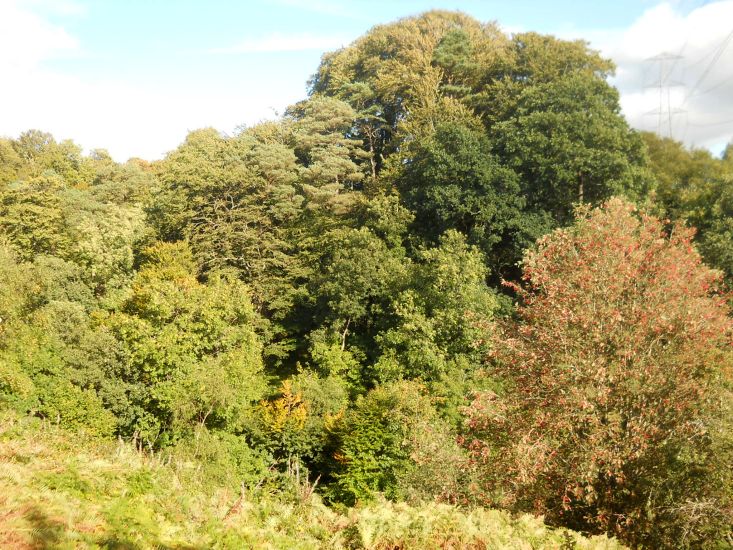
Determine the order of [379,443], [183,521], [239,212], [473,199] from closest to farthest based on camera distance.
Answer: [183,521] < [379,443] < [473,199] < [239,212]

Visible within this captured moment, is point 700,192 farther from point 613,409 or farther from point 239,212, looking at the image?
point 613,409

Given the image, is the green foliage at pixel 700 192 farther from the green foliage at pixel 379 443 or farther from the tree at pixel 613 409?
the tree at pixel 613 409

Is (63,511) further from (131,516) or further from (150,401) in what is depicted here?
(150,401)

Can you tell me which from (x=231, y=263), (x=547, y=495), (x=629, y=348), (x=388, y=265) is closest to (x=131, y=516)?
(x=547, y=495)

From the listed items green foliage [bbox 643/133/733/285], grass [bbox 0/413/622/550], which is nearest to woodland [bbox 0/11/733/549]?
grass [bbox 0/413/622/550]

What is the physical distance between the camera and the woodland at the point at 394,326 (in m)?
10.2

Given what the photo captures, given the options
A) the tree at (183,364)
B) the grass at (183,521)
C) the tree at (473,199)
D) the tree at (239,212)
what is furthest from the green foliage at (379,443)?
the tree at (239,212)

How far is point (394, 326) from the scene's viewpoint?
30.3 meters

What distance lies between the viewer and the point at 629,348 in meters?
11.8

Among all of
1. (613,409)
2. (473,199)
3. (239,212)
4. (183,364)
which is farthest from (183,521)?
(239,212)

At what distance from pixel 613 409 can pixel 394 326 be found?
19.2 metres

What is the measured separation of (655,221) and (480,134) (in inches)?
768

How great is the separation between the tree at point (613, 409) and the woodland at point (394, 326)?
65 mm

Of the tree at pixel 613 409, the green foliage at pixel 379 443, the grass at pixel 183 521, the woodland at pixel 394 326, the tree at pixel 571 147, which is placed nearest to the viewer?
the grass at pixel 183 521
